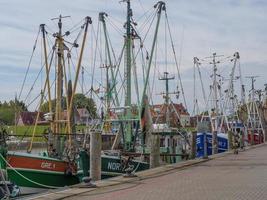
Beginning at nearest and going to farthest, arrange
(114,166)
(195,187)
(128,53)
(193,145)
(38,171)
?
(195,187)
(38,171)
(114,166)
(193,145)
(128,53)

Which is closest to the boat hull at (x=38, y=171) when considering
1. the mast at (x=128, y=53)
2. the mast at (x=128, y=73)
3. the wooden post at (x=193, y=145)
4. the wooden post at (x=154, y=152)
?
the wooden post at (x=154, y=152)

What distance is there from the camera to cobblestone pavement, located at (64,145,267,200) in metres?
13.2

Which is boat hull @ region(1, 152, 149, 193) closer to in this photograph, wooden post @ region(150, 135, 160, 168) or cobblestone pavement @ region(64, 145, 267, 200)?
wooden post @ region(150, 135, 160, 168)

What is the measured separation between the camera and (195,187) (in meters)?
15.0

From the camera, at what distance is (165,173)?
63.6ft

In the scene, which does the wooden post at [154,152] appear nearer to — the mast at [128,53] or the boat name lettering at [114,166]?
the boat name lettering at [114,166]

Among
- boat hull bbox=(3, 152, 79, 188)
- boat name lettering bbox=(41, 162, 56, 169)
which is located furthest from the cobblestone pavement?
boat name lettering bbox=(41, 162, 56, 169)

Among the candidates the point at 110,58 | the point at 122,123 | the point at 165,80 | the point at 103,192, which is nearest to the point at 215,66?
the point at 165,80

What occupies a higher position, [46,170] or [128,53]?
→ [128,53]

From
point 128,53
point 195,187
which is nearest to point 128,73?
point 128,53

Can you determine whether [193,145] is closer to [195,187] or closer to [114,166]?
[114,166]

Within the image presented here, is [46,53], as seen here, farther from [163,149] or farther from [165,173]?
[165,173]

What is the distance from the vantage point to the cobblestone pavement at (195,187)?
43.3 ft

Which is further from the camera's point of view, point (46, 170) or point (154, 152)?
point (46, 170)
